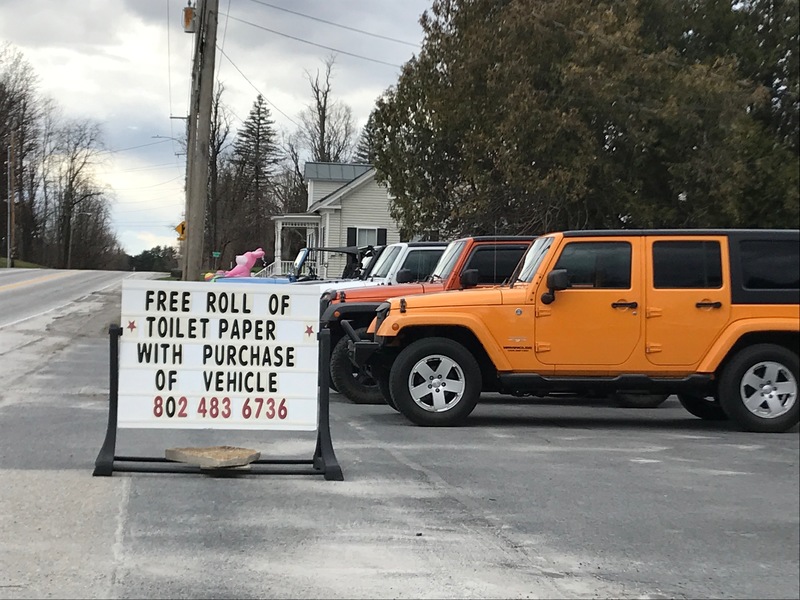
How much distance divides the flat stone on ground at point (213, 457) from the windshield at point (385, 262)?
22.8ft

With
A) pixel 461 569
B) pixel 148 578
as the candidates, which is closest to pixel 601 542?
pixel 461 569

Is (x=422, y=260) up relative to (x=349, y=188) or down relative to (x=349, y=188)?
down

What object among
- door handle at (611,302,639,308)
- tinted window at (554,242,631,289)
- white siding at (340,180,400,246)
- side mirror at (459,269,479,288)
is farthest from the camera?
white siding at (340,180,400,246)

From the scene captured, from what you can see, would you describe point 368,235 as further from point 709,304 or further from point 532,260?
point 709,304

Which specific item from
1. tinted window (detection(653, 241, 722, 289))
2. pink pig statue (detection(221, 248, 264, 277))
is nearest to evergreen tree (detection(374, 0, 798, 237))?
pink pig statue (detection(221, 248, 264, 277))

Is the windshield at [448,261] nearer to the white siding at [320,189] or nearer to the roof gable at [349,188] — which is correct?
the roof gable at [349,188]

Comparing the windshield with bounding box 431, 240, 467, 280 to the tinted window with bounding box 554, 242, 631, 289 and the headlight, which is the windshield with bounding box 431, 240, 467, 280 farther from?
the tinted window with bounding box 554, 242, 631, 289

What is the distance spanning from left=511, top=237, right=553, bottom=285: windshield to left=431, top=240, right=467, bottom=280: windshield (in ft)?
5.34

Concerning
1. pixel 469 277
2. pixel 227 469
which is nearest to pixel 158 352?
pixel 227 469

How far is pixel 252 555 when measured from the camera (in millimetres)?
5172

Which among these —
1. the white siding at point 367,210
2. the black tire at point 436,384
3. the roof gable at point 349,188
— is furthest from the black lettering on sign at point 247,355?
the white siding at point 367,210

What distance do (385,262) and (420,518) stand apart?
8798 mm

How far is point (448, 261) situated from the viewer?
12.1 meters

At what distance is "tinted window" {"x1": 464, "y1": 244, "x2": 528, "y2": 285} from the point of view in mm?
11672
